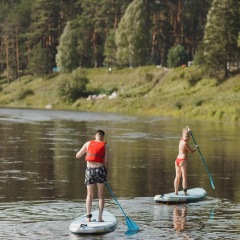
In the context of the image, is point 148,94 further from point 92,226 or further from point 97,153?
point 92,226

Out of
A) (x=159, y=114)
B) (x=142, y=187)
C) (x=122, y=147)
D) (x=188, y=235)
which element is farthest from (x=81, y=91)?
(x=188, y=235)

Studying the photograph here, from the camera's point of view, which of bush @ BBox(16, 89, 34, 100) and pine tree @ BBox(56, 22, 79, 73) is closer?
bush @ BBox(16, 89, 34, 100)

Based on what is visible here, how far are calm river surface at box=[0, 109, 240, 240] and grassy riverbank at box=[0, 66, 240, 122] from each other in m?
30.5

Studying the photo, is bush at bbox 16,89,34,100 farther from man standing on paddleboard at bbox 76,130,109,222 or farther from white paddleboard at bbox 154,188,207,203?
man standing on paddleboard at bbox 76,130,109,222

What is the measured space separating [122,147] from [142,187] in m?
15.3

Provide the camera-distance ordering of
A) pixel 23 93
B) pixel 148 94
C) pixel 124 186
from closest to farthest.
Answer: pixel 124 186
pixel 148 94
pixel 23 93

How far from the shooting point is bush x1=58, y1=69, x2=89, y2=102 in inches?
4338

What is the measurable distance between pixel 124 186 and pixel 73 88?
8657cm

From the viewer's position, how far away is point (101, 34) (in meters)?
144

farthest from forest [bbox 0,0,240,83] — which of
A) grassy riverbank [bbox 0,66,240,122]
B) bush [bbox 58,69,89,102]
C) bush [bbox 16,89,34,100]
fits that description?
bush [bbox 58,69,89,102]

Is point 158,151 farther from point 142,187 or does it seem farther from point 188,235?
point 188,235

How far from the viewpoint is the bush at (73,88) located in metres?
110

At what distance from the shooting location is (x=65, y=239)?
1568cm

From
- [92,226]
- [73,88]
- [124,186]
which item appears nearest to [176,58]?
Answer: [73,88]
